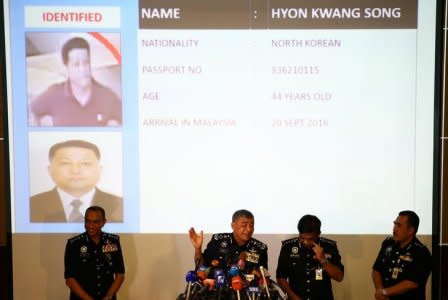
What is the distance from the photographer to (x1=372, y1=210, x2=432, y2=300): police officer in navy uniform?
339 centimetres

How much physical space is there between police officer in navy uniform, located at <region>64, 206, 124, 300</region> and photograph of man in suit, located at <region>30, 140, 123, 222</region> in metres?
0.68

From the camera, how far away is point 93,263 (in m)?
3.68

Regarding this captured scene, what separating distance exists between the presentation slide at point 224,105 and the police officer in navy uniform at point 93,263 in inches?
27.8

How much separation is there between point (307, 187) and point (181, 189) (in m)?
1.11

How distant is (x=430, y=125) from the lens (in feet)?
14.3

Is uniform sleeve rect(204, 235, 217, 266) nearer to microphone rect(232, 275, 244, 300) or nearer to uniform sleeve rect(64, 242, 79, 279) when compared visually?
microphone rect(232, 275, 244, 300)

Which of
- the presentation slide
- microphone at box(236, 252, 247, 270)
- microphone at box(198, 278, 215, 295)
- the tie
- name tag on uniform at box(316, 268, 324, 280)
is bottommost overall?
name tag on uniform at box(316, 268, 324, 280)

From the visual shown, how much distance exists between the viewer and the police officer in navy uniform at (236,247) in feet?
11.1

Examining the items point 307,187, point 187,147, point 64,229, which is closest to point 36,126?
point 64,229

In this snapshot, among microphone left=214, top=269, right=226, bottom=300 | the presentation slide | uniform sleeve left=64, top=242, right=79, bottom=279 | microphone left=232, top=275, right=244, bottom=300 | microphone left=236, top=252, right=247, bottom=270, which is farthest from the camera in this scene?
the presentation slide

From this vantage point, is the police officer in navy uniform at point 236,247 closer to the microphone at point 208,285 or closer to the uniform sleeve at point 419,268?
the microphone at point 208,285

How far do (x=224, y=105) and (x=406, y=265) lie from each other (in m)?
1.95

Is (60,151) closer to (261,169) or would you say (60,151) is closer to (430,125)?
(261,169)

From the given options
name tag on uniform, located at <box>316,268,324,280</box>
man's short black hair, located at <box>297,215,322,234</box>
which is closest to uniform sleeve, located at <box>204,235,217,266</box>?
man's short black hair, located at <box>297,215,322,234</box>
